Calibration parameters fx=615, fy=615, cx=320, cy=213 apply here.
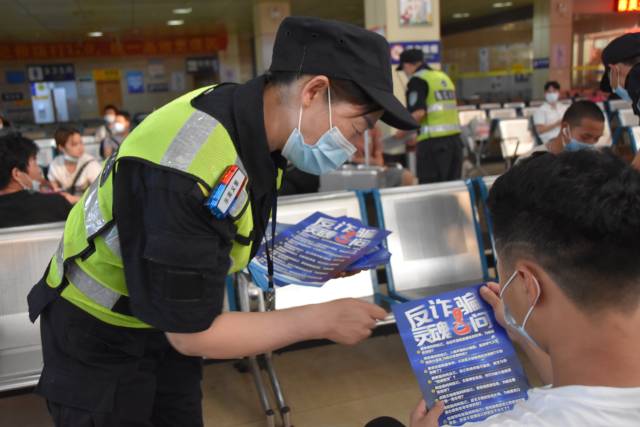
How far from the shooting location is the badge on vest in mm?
1000

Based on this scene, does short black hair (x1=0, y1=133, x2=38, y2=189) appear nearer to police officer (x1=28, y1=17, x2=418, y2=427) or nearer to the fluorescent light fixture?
police officer (x1=28, y1=17, x2=418, y2=427)

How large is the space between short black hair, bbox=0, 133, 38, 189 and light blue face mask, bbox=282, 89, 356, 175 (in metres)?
2.26

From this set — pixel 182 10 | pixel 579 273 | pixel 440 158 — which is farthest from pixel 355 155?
pixel 182 10

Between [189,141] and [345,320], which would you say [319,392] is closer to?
[345,320]

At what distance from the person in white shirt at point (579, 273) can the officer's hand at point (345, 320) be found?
0.96ft

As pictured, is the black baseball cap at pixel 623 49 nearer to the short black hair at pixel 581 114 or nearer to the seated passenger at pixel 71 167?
the short black hair at pixel 581 114

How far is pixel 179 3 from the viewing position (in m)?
12.3

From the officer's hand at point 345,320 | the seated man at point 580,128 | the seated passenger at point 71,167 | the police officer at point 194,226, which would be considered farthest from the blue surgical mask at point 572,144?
the seated passenger at point 71,167

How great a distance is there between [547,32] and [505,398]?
1546 centimetres

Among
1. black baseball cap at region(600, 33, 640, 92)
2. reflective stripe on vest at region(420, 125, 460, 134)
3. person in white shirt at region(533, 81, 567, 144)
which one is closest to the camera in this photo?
black baseball cap at region(600, 33, 640, 92)

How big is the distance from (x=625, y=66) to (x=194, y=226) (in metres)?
2.62

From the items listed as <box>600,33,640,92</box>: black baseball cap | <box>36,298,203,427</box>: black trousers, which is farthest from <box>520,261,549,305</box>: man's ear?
<box>600,33,640,92</box>: black baseball cap

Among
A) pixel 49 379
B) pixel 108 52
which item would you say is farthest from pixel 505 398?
pixel 108 52

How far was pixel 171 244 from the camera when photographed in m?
0.98
